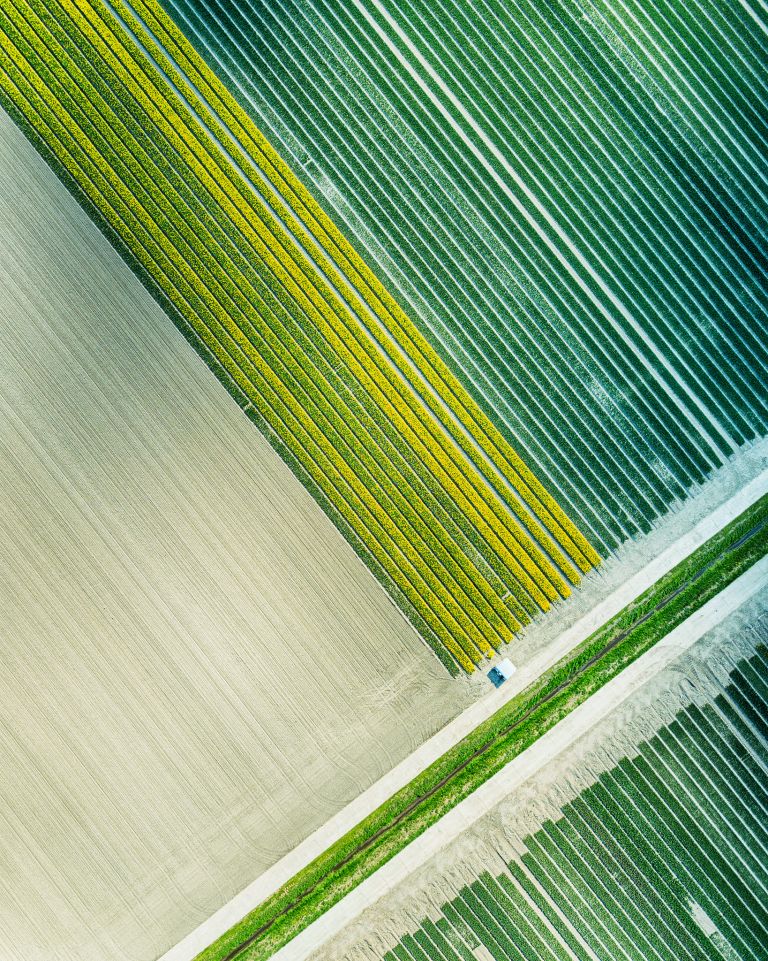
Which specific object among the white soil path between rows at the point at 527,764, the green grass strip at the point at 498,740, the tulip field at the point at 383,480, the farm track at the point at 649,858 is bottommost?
the farm track at the point at 649,858

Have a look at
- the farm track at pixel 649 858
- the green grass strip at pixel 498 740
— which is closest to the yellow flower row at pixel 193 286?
the green grass strip at pixel 498 740

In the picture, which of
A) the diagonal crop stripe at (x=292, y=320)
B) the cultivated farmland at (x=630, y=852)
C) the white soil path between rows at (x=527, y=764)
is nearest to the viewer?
the white soil path between rows at (x=527, y=764)

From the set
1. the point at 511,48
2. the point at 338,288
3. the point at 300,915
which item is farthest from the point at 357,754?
the point at 511,48

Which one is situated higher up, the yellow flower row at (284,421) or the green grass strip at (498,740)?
the yellow flower row at (284,421)

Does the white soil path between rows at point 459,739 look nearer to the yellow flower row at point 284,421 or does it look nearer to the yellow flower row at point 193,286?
Answer: the yellow flower row at point 284,421

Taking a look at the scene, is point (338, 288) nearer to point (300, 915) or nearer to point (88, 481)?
point (88, 481)

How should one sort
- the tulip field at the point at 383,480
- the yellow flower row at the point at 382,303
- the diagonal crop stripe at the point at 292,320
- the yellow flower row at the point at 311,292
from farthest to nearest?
1. the yellow flower row at the point at 382,303
2. the yellow flower row at the point at 311,292
3. the diagonal crop stripe at the point at 292,320
4. the tulip field at the point at 383,480

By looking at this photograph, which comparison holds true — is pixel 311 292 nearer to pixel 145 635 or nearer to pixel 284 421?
pixel 284 421
